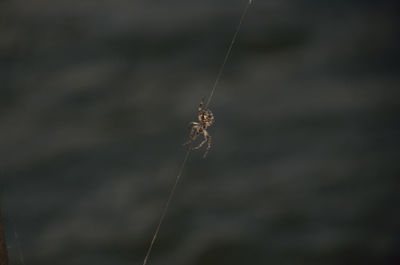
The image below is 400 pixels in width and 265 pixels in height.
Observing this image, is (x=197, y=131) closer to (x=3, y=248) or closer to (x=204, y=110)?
(x=204, y=110)

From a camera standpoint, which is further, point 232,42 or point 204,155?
point 204,155

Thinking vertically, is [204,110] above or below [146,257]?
above

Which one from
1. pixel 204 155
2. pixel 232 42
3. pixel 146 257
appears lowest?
pixel 146 257

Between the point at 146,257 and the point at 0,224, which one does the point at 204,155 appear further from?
the point at 0,224

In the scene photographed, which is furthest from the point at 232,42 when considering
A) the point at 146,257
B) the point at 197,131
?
the point at 146,257

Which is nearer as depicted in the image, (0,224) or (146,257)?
(0,224)

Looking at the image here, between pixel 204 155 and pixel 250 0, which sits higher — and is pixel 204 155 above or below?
below

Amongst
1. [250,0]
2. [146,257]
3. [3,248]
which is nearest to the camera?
[3,248]

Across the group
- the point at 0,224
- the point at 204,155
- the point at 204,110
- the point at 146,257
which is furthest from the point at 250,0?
the point at 0,224

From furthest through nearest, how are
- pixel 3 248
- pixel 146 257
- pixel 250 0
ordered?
1. pixel 146 257
2. pixel 250 0
3. pixel 3 248

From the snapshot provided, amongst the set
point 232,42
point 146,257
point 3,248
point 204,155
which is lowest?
point 3,248
